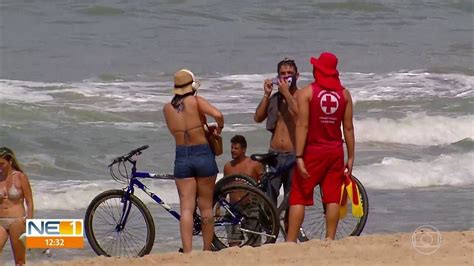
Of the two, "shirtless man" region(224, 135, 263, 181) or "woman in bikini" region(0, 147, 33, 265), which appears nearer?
"woman in bikini" region(0, 147, 33, 265)

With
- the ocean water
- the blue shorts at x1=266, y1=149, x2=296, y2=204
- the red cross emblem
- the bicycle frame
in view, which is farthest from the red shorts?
the ocean water

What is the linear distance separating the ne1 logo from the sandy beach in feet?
2.01

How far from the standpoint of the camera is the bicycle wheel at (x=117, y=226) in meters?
8.57

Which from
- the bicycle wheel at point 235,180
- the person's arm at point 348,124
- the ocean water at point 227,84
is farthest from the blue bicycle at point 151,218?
the ocean water at point 227,84

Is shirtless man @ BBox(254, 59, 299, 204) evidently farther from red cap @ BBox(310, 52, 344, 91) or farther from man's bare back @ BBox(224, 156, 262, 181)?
red cap @ BBox(310, 52, 344, 91)

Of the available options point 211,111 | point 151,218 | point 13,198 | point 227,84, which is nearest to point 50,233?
point 13,198

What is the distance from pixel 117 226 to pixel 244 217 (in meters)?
0.95

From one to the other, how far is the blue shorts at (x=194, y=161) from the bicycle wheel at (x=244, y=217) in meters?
0.38

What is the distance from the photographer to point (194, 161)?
8203mm

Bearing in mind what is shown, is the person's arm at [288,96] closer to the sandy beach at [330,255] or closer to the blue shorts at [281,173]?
the blue shorts at [281,173]

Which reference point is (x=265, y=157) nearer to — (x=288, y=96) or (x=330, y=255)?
(x=288, y=96)

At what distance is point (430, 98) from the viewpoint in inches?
819

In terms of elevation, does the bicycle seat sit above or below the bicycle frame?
above

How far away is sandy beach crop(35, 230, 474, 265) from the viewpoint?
783 centimetres
